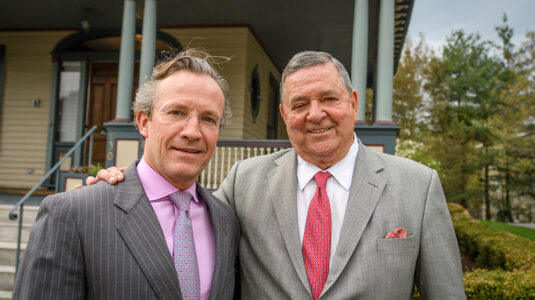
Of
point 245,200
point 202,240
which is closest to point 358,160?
point 245,200

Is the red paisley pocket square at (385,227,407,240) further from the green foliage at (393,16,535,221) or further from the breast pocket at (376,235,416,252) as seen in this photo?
the green foliage at (393,16,535,221)

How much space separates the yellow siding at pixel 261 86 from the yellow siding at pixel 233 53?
13 cm

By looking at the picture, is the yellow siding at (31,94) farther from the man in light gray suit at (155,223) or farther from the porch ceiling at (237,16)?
the man in light gray suit at (155,223)

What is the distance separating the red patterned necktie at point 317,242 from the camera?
1.58 metres

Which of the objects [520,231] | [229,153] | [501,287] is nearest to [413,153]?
[520,231]

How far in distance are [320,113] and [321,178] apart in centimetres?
31

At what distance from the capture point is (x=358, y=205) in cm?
166

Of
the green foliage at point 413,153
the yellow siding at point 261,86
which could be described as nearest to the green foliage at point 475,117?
the green foliage at point 413,153

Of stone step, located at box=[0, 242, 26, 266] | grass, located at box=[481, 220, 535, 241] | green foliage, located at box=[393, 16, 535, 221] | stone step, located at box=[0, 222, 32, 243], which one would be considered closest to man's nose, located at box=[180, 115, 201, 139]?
stone step, located at box=[0, 242, 26, 266]

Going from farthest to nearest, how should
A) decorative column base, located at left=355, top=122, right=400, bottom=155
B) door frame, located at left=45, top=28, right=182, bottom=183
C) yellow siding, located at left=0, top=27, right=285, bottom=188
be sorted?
door frame, located at left=45, top=28, right=182, bottom=183 → yellow siding, located at left=0, top=27, right=285, bottom=188 → decorative column base, located at left=355, top=122, right=400, bottom=155

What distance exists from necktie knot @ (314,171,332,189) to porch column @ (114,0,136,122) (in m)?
4.98

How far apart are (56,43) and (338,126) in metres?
8.41

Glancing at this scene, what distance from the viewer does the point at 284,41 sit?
28.8ft

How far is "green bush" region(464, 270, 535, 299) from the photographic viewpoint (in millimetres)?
3383
